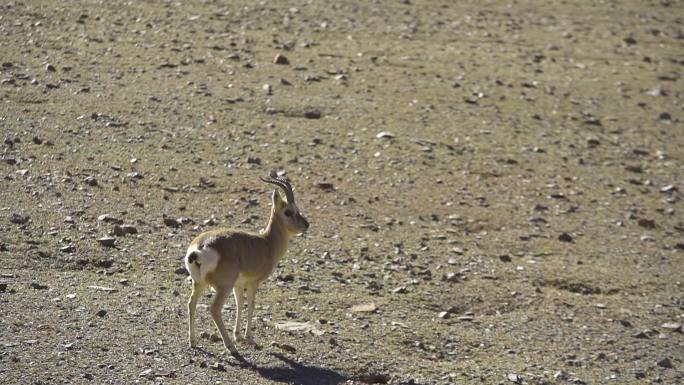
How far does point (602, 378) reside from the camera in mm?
12016

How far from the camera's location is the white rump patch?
10.7 m

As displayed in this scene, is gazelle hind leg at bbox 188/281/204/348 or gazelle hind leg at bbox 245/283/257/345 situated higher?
gazelle hind leg at bbox 188/281/204/348

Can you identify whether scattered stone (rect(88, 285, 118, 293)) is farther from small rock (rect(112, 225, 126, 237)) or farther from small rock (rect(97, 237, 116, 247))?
small rock (rect(112, 225, 126, 237))

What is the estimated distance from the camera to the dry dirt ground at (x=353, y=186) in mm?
11562

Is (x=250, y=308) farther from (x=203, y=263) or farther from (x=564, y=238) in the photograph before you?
(x=564, y=238)

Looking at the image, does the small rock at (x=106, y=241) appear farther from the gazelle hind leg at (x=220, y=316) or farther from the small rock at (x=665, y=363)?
the small rock at (x=665, y=363)

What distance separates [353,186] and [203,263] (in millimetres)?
5876

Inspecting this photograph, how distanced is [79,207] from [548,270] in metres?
5.30

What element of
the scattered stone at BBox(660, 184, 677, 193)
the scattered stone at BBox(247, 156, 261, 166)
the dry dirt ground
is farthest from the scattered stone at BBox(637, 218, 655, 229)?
the scattered stone at BBox(247, 156, 261, 166)

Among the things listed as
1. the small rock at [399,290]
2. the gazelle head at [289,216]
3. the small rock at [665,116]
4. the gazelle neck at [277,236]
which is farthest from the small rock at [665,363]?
the small rock at [665,116]

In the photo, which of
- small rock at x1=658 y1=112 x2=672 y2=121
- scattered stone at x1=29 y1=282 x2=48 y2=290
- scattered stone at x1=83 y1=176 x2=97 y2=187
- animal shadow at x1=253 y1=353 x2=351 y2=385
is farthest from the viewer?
small rock at x1=658 y1=112 x2=672 y2=121

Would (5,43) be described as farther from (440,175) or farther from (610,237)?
(610,237)

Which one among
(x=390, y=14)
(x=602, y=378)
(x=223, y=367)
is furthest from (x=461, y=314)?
(x=390, y=14)

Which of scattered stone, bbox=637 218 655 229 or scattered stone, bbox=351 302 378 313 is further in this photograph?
scattered stone, bbox=637 218 655 229
